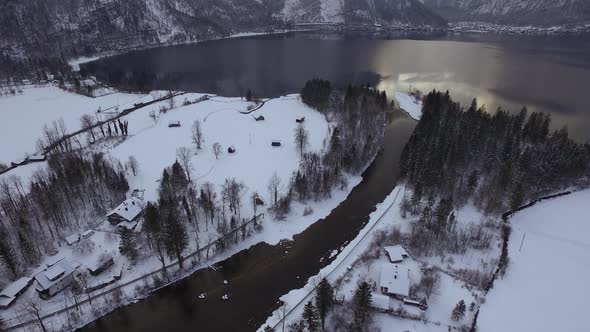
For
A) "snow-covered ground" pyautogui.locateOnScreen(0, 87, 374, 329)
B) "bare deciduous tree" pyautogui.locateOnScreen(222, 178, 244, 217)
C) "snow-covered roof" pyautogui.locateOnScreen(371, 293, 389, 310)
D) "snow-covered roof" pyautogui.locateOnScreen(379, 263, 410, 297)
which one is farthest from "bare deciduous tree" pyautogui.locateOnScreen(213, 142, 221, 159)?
Result: "snow-covered roof" pyautogui.locateOnScreen(371, 293, 389, 310)

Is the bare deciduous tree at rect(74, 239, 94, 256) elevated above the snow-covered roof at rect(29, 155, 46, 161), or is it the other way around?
the snow-covered roof at rect(29, 155, 46, 161)

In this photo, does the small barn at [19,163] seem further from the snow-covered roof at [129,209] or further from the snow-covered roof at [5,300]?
the snow-covered roof at [5,300]

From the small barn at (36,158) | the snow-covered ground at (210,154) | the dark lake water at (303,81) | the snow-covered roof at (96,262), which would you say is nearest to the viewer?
the dark lake water at (303,81)

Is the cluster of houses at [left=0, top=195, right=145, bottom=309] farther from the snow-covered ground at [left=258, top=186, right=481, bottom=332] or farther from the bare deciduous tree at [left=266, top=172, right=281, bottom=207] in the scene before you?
the snow-covered ground at [left=258, top=186, right=481, bottom=332]

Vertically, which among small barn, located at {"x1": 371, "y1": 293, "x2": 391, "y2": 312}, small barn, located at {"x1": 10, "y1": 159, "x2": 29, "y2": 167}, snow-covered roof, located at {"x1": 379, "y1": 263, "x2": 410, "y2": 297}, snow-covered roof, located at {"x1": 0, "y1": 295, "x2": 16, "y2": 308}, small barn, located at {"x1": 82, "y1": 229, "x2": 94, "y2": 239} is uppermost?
small barn, located at {"x1": 10, "y1": 159, "x2": 29, "y2": 167}

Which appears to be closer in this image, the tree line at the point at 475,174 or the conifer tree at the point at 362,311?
the conifer tree at the point at 362,311

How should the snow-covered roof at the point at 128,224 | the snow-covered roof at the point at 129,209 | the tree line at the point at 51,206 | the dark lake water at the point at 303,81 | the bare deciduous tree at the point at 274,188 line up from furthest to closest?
the bare deciduous tree at the point at 274,188 < the snow-covered roof at the point at 129,209 < the snow-covered roof at the point at 128,224 < the tree line at the point at 51,206 < the dark lake water at the point at 303,81

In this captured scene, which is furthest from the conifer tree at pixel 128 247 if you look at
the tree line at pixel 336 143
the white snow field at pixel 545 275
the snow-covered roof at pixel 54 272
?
the white snow field at pixel 545 275

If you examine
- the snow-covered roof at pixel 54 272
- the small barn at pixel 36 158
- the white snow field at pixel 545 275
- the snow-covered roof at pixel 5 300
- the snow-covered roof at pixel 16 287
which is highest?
the small barn at pixel 36 158
